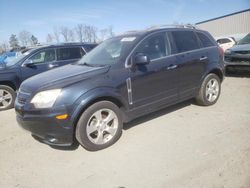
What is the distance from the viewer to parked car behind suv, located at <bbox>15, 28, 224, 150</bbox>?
10.8 feet

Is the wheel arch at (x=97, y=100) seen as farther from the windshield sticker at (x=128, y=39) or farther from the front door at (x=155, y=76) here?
the windshield sticker at (x=128, y=39)

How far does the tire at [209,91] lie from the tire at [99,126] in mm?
2288

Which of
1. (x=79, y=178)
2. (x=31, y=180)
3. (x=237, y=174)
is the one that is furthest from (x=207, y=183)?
(x=31, y=180)

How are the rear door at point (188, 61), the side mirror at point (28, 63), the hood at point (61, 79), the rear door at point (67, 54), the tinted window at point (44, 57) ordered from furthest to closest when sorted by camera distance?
→ the rear door at point (67, 54)
the tinted window at point (44, 57)
the side mirror at point (28, 63)
the rear door at point (188, 61)
the hood at point (61, 79)

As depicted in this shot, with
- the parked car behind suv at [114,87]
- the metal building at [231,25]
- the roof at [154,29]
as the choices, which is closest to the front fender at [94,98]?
the parked car behind suv at [114,87]

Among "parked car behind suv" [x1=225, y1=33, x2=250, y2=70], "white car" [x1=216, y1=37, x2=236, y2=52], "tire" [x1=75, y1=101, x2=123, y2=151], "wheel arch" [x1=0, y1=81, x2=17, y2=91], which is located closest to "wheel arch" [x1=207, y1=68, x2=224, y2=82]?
"tire" [x1=75, y1=101, x2=123, y2=151]

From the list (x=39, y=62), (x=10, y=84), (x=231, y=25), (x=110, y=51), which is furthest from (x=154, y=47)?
(x=231, y=25)

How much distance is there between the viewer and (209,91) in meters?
5.30

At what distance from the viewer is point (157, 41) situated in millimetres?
4363

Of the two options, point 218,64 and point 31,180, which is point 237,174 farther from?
point 218,64

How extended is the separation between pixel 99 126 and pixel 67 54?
15.3 ft

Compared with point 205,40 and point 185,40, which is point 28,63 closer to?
point 185,40

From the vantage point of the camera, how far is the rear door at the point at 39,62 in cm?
683

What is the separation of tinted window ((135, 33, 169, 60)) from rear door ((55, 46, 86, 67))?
3997 millimetres
